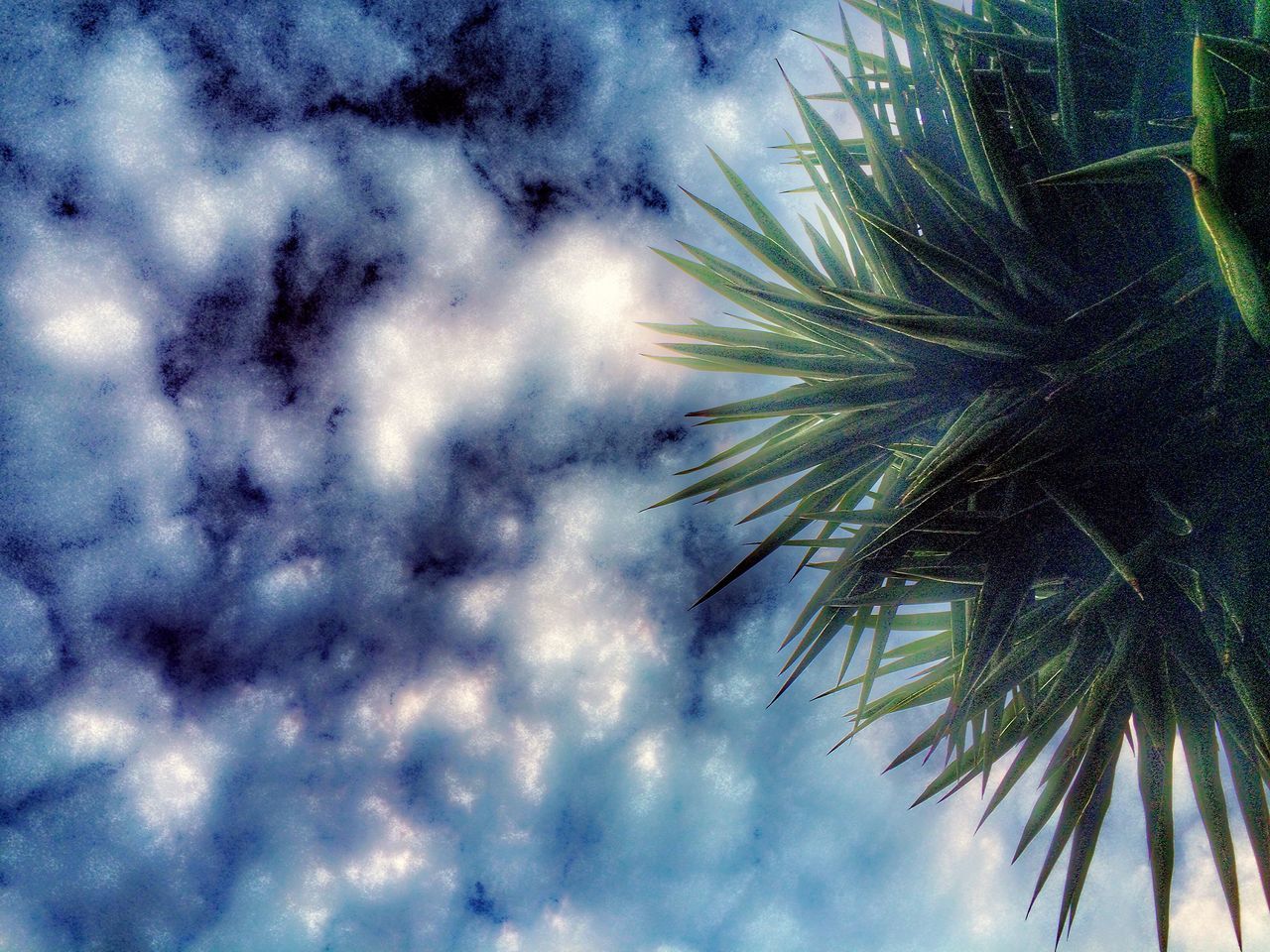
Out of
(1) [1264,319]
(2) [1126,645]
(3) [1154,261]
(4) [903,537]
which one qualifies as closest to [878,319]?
(4) [903,537]

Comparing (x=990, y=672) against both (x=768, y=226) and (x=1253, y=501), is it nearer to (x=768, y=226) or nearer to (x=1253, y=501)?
(x=1253, y=501)

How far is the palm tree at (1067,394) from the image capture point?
5.28ft

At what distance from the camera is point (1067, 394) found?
1688 millimetres

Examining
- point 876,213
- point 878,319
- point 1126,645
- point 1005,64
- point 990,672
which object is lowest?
point 990,672

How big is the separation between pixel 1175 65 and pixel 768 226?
1207mm

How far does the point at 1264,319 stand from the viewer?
1346mm


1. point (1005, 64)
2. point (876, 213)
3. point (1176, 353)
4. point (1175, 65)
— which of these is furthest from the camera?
point (876, 213)

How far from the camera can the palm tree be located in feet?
5.28

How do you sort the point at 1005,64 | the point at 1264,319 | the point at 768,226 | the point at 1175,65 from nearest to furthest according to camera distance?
the point at 1264,319 → the point at 1175,65 → the point at 1005,64 → the point at 768,226

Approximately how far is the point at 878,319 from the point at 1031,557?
0.85 metres

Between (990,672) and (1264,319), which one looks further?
(990,672)

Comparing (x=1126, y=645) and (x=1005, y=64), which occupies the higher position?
(x=1005, y=64)

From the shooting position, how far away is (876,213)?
210 cm

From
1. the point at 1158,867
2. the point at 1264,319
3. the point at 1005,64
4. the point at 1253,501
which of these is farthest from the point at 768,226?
the point at 1158,867
